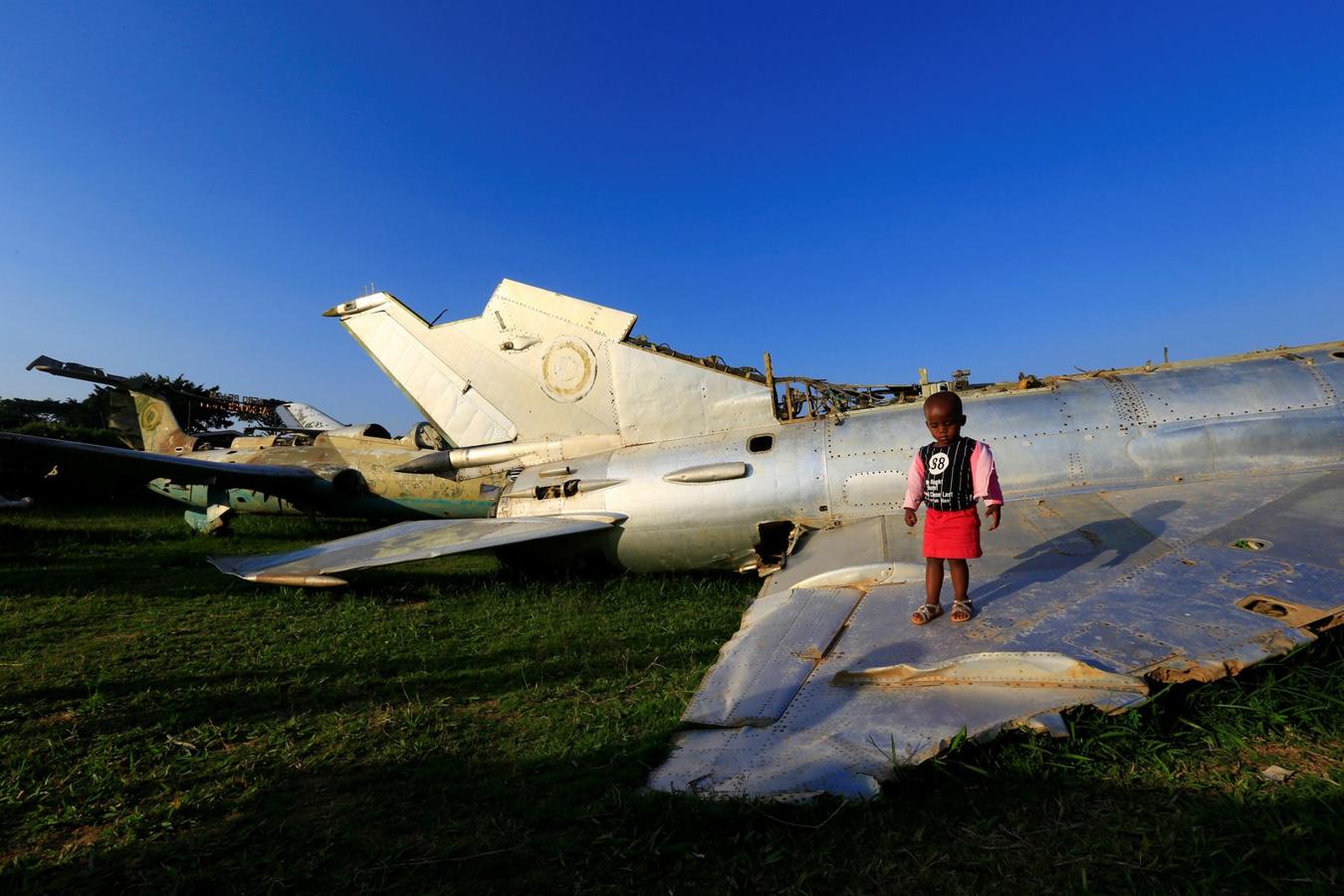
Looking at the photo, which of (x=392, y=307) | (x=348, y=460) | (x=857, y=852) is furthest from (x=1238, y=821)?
(x=348, y=460)

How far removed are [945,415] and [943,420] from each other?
4cm

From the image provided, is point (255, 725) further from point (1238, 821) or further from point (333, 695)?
point (1238, 821)

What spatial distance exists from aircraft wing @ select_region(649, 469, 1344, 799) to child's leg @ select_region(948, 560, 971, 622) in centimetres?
8

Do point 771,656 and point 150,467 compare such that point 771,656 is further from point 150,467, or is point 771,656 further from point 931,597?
point 150,467

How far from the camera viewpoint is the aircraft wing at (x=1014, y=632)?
289cm

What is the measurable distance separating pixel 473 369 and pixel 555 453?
6.27 ft

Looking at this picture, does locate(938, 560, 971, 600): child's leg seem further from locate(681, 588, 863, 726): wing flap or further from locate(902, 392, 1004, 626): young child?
locate(681, 588, 863, 726): wing flap

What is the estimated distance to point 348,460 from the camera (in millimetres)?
13695

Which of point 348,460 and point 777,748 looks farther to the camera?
point 348,460

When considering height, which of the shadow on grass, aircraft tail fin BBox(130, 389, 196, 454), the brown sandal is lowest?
the shadow on grass

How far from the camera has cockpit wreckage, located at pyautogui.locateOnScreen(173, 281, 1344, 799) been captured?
10.2 ft

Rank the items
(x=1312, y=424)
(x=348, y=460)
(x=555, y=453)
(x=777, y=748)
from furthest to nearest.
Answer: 1. (x=348, y=460)
2. (x=555, y=453)
3. (x=1312, y=424)
4. (x=777, y=748)

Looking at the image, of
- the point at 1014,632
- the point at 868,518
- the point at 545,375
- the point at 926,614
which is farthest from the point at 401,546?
the point at 1014,632

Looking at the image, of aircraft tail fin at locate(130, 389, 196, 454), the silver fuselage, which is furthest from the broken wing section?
aircraft tail fin at locate(130, 389, 196, 454)
